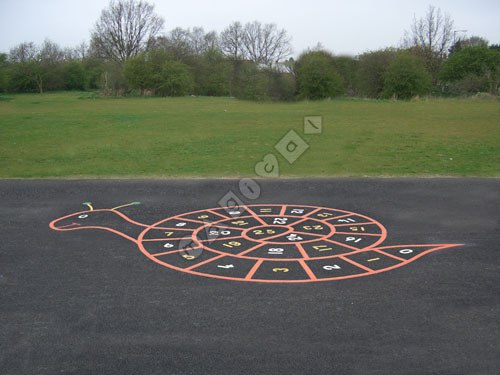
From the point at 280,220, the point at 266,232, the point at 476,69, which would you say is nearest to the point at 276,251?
the point at 266,232

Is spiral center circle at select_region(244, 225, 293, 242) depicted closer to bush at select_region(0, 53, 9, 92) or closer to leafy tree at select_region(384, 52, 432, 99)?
leafy tree at select_region(384, 52, 432, 99)

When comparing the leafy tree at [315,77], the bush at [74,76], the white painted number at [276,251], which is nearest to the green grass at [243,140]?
the leafy tree at [315,77]

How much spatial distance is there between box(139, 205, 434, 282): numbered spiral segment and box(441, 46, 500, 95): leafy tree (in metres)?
37.4

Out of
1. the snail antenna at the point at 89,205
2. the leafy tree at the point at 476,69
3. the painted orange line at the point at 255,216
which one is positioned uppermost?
the leafy tree at the point at 476,69

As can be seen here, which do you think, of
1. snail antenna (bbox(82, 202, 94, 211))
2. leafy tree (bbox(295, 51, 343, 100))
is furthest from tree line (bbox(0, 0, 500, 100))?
snail antenna (bbox(82, 202, 94, 211))

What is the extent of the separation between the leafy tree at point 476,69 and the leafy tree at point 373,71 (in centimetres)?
629

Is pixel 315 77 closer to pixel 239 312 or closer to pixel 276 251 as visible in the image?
pixel 276 251

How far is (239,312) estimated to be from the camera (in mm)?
6527

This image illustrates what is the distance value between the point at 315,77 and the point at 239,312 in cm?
3038

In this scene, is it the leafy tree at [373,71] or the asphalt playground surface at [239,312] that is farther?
the leafy tree at [373,71]

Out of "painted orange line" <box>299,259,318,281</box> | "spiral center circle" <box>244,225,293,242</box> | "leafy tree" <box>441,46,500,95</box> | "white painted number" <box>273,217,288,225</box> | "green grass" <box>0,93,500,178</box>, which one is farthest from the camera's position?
"leafy tree" <box>441,46,500,95</box>

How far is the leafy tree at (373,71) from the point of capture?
42281 millimetres

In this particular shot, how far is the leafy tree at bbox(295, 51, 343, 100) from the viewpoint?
1371 inches

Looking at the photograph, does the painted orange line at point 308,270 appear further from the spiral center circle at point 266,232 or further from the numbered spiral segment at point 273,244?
the spiral center circle at point 266,232
